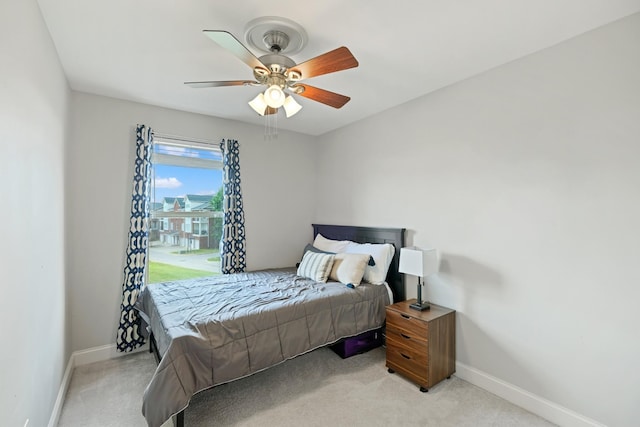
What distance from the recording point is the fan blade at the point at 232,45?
4.70 feet

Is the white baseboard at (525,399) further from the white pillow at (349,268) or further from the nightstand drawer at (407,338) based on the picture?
the white pillow at (349,268)

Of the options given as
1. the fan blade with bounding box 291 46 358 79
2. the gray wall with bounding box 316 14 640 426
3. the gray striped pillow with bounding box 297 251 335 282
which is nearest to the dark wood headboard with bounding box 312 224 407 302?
the gray wall with bounding box 316 14 640 426

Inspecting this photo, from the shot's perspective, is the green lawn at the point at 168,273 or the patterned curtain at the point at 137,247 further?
the green lawn at the point at 168,273

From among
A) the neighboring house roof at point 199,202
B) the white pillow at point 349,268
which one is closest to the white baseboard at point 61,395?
the neighboring house roof at point 199,202

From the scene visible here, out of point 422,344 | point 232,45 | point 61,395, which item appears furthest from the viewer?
point 422,344

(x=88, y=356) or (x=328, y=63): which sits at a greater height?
(x=328, y=63)

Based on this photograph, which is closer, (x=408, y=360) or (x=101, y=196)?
(x=408, y=360)

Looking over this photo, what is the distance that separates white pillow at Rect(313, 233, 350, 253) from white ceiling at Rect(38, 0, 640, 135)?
5.75 ft

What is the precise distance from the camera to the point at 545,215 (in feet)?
6.82

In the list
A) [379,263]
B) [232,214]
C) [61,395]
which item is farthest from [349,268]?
[61,395]

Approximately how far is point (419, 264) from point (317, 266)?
1158 millimetres

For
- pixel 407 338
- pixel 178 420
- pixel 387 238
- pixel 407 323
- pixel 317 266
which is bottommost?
pixel 178 420

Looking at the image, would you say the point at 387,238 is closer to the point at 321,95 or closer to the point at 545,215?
the point at 545,215

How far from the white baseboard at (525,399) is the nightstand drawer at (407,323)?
58 centimetres
